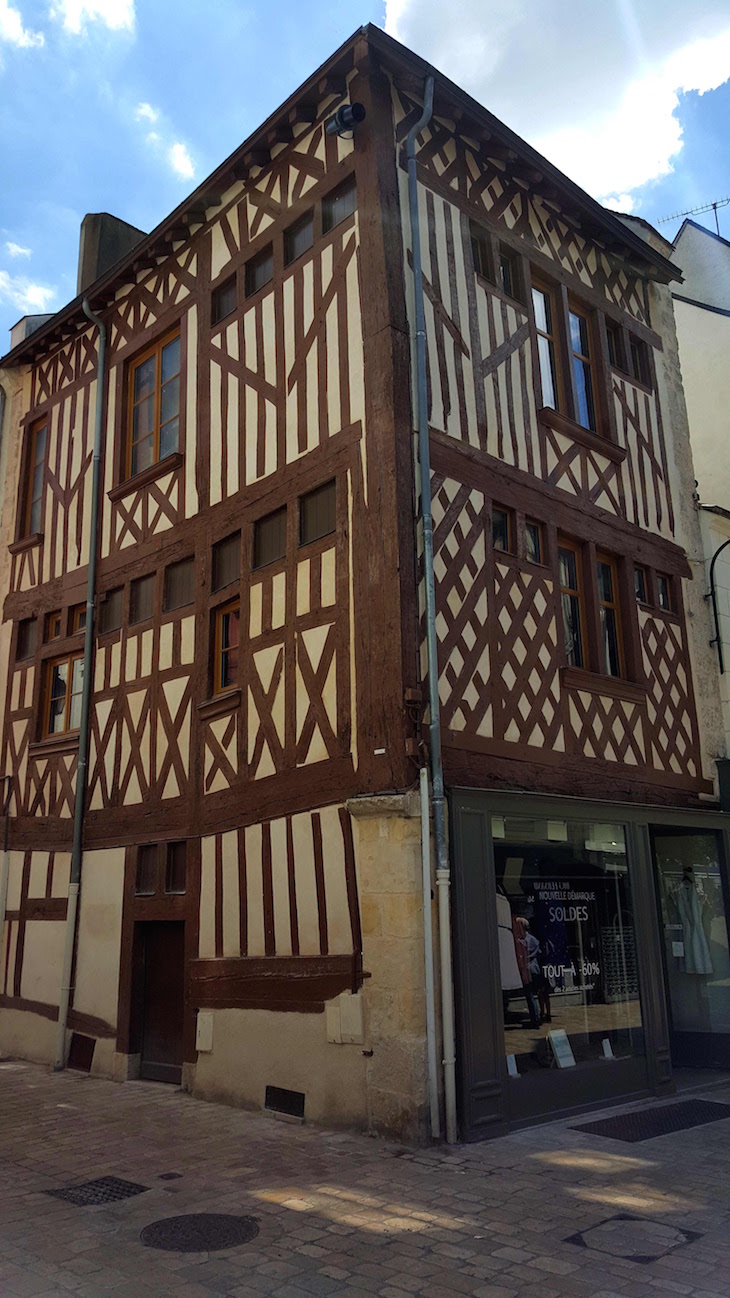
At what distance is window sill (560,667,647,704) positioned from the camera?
834 centimetres

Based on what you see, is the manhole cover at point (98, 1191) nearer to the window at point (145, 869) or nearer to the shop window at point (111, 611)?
the window at point (145, 869)

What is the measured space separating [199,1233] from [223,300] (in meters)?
8.10

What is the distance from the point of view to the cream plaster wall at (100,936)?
30.7ft

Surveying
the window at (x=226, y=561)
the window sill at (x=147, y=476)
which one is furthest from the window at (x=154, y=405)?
the window at (x=226, y=561)

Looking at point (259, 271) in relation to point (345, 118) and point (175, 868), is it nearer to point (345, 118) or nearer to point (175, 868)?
point (345, 118)

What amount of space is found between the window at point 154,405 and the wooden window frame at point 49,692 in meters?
2.15

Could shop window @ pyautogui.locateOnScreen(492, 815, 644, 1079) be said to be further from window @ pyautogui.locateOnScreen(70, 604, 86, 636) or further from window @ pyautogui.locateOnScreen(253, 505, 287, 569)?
window @ pyautogui.locateOnScreen(70, 604, 86, 636)

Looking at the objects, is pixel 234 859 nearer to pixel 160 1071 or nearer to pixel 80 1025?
Result: pixel 160 1071

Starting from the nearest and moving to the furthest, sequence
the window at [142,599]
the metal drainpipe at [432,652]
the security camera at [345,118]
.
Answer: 1. the metal drainpipe at [432,652]
2. the security camera at [345,118]
3. the window at [142,599]

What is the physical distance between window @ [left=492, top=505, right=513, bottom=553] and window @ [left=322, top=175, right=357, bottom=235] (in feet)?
8.90

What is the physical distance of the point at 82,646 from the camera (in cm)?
1077

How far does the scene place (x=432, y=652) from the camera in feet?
22.6

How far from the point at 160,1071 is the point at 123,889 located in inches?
65.7

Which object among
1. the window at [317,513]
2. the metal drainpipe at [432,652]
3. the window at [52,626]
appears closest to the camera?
the metal drainpipe at [432,652]
